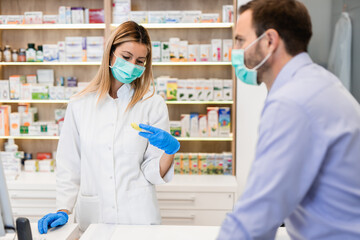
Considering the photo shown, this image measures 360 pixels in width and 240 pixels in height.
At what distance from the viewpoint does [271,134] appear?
103 cm

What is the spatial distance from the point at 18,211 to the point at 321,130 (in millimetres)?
3218

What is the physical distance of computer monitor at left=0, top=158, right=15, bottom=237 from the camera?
1.32 metres

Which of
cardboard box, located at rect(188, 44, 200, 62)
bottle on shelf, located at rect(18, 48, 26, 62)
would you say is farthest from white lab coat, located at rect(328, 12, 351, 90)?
bottle on shelf, located at rect(18, 48, 26, 62)

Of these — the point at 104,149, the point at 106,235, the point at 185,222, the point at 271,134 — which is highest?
the point at 271,134

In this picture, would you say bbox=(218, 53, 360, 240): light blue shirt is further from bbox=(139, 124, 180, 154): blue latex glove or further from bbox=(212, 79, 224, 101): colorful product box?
bbox=(212, 79, 224, 101): colorful product box

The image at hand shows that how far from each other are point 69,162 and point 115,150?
27 centimetres

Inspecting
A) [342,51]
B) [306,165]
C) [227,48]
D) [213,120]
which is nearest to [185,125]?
[213,120]

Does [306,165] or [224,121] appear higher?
[306,165]

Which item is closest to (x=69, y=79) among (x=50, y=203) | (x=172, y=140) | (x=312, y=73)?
(x=50, y=203)

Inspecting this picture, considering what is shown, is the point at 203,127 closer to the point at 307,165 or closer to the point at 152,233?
the point at 152,233

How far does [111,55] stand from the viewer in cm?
213

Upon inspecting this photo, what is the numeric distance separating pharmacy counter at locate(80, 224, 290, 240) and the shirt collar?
777 mm

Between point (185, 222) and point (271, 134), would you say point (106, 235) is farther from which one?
point (185, 222)

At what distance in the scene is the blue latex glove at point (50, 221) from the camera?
5.51 feet
